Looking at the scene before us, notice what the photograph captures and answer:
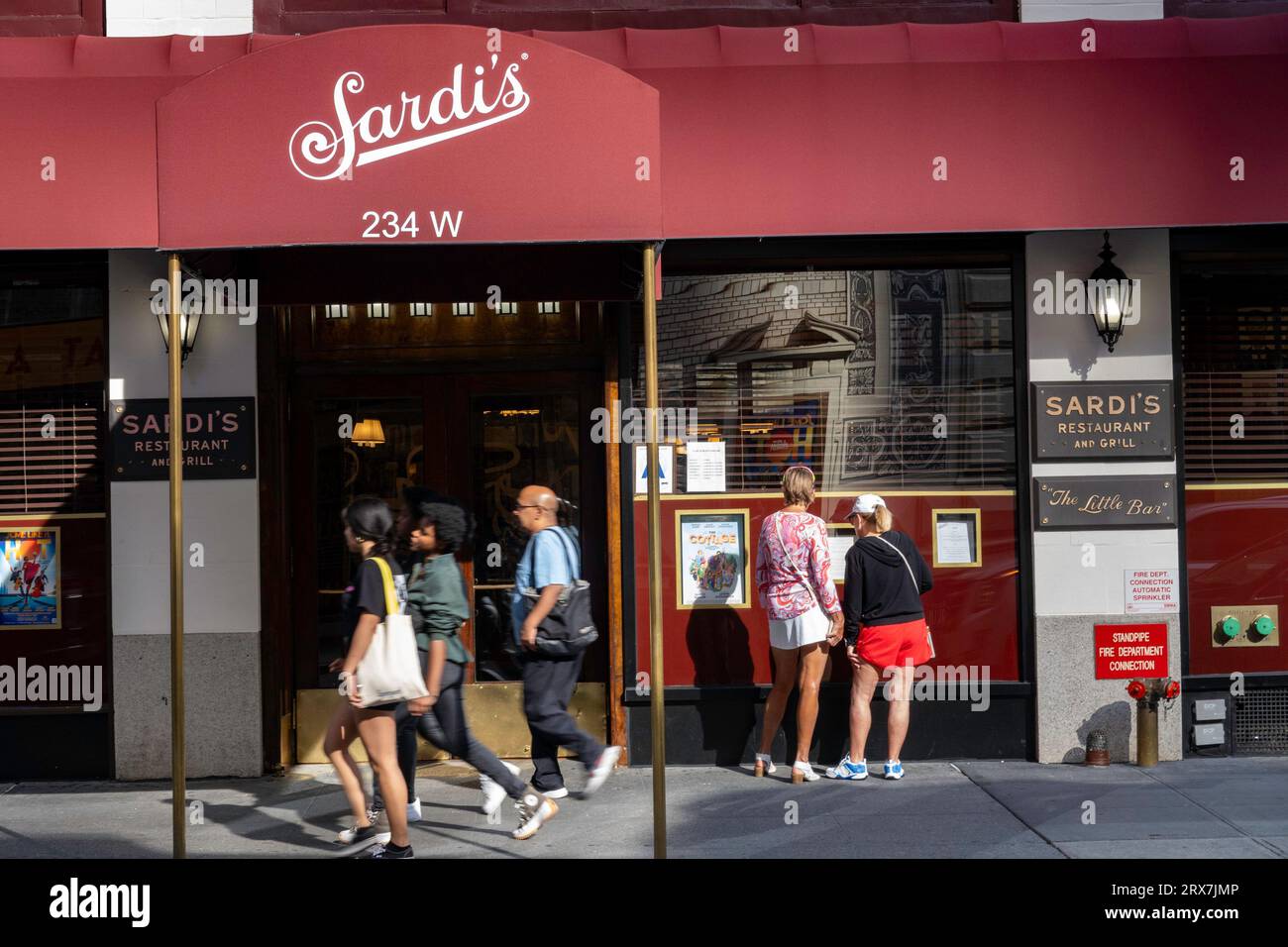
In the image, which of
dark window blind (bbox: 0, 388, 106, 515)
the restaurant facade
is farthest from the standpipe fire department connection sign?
dark window blind (bbox: 0, 388, 106, 515)

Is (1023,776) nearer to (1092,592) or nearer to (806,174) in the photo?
(1092,592)

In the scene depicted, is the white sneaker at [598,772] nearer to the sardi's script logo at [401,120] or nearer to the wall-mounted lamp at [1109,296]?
the sardi's script logo at [401,120]

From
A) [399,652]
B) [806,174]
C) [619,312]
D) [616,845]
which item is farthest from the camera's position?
[619,312]

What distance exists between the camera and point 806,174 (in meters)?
6.54

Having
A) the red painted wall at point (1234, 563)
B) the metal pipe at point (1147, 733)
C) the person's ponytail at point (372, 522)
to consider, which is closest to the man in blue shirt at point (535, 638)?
the person's ponytail at point (372, 522)

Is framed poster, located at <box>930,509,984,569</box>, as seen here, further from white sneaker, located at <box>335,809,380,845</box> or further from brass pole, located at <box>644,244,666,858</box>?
white sneaker, located at <box>335,809,380,845</box>

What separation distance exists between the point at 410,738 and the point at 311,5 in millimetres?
4666

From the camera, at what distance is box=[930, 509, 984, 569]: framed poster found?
303 inches

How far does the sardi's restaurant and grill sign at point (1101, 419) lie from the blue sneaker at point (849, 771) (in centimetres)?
226

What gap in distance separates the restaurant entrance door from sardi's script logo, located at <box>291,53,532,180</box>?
291 cm

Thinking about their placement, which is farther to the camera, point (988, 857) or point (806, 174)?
point (806, 174)

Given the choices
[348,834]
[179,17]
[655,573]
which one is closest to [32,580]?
[348,834]

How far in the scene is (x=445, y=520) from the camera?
5887 millimetres

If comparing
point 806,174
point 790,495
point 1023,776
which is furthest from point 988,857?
point 806,174
